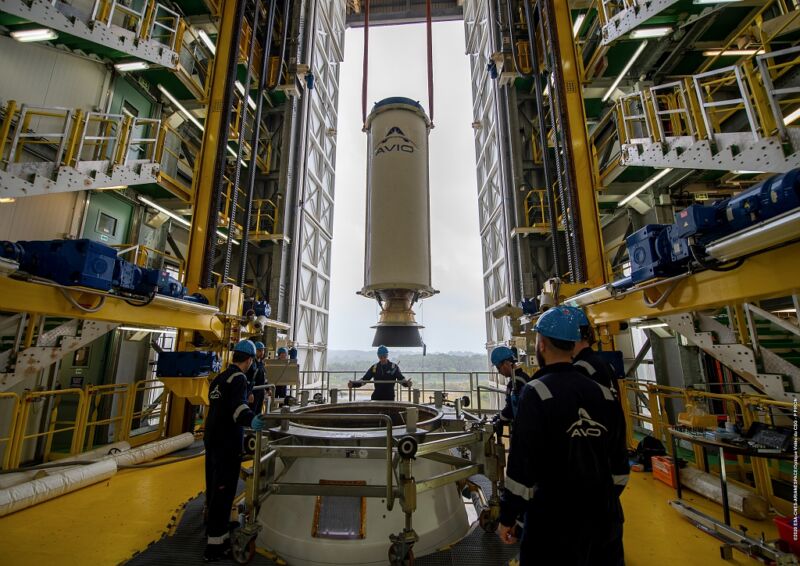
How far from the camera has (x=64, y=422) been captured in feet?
17.2

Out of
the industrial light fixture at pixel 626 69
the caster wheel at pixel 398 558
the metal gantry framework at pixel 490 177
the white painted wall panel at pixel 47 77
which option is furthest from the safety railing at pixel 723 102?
the white painted wall panel at pixel 47 77

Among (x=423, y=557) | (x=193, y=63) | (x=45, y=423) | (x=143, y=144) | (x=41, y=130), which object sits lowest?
(x=423, y=557)

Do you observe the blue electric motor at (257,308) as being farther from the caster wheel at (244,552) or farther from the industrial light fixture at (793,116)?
the industrial light fixture at (793,116)

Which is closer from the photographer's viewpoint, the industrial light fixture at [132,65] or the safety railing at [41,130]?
the safety railing at [41,130]

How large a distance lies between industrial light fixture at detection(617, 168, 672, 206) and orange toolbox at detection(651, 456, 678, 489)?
215 inches

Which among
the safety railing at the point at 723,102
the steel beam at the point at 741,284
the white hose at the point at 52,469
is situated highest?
the safety railing at the point at 723,102

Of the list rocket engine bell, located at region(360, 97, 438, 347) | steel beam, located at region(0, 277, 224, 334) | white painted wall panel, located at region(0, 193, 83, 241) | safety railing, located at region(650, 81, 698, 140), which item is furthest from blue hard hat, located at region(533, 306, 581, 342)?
white painted wall panel, located at region(0, 193, 83, 241)

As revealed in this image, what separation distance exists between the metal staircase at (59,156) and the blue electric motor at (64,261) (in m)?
1.68

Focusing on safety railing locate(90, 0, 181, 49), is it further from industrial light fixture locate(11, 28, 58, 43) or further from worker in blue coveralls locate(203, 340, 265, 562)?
worker in blue coveralls locate(203, 340, 265, 562)

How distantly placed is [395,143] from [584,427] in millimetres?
6561

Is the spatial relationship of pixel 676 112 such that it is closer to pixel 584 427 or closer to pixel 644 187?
pixel 644 187

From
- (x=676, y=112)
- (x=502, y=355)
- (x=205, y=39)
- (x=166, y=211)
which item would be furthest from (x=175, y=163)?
(x=676, y=112)

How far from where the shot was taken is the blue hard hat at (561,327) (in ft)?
6.77

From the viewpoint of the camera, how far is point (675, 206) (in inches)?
305
